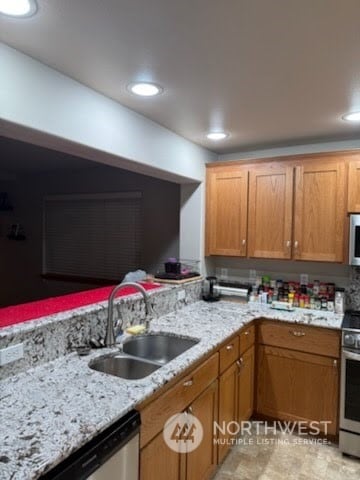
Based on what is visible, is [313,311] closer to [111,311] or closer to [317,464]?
[317,464]

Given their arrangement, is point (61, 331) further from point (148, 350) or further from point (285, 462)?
point (285, 462)

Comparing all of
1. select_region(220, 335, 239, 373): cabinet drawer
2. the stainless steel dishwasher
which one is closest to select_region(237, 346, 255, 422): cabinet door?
select_region(220, 335, 239, 373): cabinet drawer

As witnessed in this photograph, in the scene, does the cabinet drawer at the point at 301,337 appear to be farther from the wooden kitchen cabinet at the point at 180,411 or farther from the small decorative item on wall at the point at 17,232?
the small decorative item on wall at the point at 17,232

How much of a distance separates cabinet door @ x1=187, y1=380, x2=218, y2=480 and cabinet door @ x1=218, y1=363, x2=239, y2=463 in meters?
0.08

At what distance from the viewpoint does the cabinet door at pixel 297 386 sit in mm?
2549

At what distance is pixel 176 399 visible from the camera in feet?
5.43

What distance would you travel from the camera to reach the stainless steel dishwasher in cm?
107

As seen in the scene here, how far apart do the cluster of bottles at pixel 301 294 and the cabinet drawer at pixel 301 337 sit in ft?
1.28

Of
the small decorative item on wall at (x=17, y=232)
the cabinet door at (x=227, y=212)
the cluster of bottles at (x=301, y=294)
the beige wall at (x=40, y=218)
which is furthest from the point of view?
the small decorative item on wall at (x=17, y=232)

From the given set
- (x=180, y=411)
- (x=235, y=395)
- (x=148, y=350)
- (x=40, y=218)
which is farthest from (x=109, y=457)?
(x=40, y=218)

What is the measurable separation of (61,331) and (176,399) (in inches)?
27.8

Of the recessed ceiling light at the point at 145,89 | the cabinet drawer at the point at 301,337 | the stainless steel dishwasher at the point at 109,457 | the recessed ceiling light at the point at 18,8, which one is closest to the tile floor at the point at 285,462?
the cabinet drawer at the point at 301,337

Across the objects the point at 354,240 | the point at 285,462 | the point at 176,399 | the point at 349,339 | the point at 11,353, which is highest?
the point at 354,240

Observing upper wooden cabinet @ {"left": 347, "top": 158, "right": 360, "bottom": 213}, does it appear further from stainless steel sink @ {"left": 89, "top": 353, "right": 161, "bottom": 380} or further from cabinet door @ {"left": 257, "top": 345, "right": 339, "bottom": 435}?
stainless steel sink @ {"left": 89, "top": 353, "right": 161, "bottom": 380}
